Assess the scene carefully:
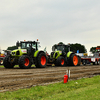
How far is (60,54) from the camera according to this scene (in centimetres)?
2350

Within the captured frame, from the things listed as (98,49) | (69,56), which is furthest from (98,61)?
(69,56)

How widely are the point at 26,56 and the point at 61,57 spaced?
6546 mm

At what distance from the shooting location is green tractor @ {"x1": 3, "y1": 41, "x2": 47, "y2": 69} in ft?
57.0

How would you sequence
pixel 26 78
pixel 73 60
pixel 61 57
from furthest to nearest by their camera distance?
pixel 73 60
pixel 61 57
pixel 26 78

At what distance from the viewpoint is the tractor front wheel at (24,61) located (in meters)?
16.7

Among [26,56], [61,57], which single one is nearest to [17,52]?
[26,56]

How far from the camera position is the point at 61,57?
2275 cm

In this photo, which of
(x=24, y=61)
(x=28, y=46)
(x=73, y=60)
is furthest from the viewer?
(x=73, y=60)

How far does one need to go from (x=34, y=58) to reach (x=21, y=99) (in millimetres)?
13109

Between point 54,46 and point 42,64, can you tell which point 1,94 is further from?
point 54,46

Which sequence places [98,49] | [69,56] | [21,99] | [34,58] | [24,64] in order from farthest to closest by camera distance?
[98,49], [69,56], [34,58], [24,64], [21,99]

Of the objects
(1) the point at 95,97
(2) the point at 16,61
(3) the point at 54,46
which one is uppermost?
(3) the point at 54,46

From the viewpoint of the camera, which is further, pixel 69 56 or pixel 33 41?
pixel 69 56

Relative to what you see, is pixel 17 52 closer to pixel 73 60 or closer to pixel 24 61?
pixel 24 61
